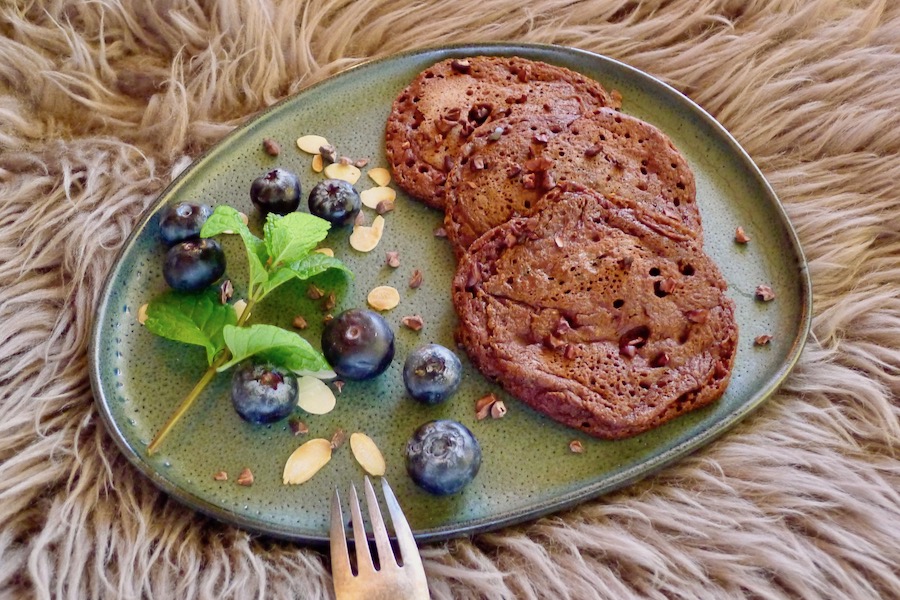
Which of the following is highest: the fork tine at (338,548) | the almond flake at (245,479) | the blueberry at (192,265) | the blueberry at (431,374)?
the blueberry at (431,374)

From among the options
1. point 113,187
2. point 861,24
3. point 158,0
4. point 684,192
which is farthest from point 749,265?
point 158,0

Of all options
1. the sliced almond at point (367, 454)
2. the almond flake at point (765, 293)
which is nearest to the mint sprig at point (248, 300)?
the sliced almond at point (367, 454)

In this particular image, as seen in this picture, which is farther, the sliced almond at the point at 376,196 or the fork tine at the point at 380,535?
the sliced almond at the point at 376,196

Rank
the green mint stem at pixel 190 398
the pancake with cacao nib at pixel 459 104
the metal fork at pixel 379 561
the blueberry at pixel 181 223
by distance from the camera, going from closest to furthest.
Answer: the metal fork at pixel 379 561 → the green mint stem at pixel 190 398 → the blueberry at pixel 181 223 → the pancake with cacao nib at pixel 459 104

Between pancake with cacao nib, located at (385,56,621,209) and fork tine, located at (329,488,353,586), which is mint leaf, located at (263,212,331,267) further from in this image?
fork tine, located at (329,488,353,586)

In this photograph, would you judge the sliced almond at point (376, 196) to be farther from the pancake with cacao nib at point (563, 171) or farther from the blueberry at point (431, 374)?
the blueberry at point (431, 374)

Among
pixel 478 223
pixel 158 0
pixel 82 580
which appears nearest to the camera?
pixel 82 580

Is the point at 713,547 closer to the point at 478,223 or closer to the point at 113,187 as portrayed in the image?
the point at 478,223
